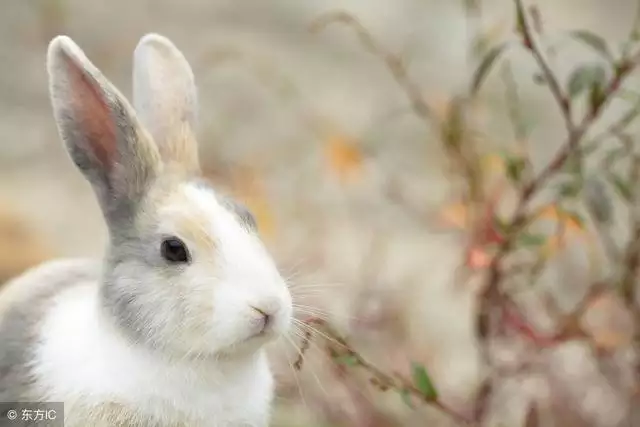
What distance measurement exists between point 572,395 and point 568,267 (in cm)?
26

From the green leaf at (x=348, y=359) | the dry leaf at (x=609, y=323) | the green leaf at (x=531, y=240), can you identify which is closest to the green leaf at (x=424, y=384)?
the green leaf at (x=348, y=359)

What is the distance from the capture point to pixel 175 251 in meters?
0.52

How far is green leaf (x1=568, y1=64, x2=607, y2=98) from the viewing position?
68 cm

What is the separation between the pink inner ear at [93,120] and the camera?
0.52m

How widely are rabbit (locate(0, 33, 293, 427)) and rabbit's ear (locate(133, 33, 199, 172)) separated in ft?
0.06

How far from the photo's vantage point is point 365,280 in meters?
1.01

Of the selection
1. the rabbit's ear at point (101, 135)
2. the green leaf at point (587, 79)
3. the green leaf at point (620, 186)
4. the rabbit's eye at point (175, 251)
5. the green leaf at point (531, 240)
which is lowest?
the green leaf at point (531, 240)

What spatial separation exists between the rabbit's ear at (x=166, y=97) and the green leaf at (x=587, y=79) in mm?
292

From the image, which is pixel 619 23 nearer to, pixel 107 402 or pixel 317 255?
pixel 317 255

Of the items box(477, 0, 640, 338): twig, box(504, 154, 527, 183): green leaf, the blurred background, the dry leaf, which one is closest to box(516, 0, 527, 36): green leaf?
box(477, 0, 640, 338): twig

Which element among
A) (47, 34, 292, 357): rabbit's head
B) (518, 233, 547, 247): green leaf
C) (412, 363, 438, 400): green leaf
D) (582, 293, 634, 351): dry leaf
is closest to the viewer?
(47, 34, 292, 357): rabbit's head

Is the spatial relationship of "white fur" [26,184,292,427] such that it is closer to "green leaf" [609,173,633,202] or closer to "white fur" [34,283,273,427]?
"white fur" [34,283,273,427]

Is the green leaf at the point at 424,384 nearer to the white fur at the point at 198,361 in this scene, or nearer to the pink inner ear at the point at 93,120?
the white fur at the point at 198,361

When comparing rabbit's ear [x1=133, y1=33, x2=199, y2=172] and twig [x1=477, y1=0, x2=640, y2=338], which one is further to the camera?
twig [x1=477, y1=0, x2=640, y2=338]
